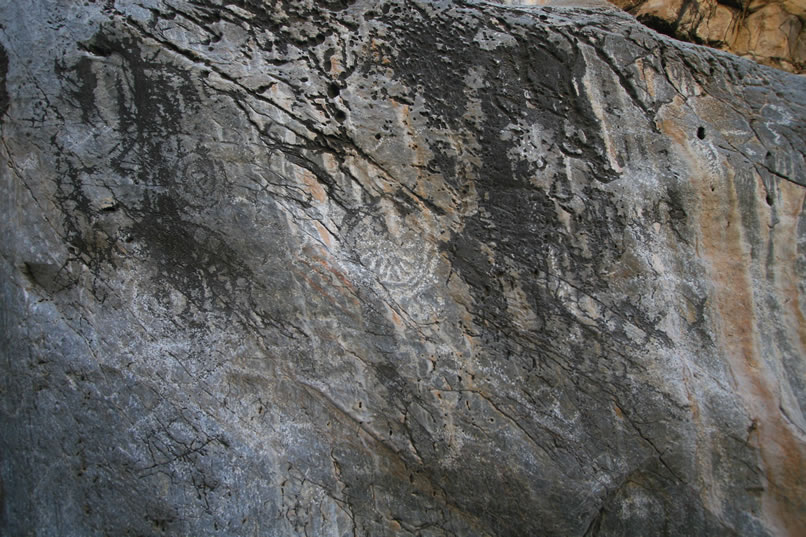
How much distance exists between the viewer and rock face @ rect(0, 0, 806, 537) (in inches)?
78.0

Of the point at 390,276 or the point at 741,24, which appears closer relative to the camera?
the point at 390,276

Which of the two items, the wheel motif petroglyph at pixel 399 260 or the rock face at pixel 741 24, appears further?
the rock face at pixel 741 24

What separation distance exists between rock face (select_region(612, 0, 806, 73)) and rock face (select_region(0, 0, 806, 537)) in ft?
7.76

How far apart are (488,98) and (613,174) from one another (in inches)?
23.8

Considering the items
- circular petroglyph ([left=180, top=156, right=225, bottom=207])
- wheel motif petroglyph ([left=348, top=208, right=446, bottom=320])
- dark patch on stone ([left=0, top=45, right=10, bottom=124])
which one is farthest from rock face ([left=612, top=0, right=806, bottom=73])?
dark patch on stone ([left=0, top=45, right=10, bottom=124])

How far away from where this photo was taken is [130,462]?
1.99 meters

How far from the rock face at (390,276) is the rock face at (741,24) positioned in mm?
2365

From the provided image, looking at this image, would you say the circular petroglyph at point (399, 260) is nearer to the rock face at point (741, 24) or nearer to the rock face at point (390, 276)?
the rock face at point (390, 276)

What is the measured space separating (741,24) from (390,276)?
4.10 m

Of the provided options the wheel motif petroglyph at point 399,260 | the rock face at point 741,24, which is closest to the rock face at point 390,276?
the wheel motif petroglyph at point 399,260

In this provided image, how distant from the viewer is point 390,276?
206cm

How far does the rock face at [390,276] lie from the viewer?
1.98 metres

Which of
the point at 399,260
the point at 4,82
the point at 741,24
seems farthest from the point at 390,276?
the point at 741,24

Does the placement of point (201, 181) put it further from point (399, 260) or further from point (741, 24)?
point (741, 24)
